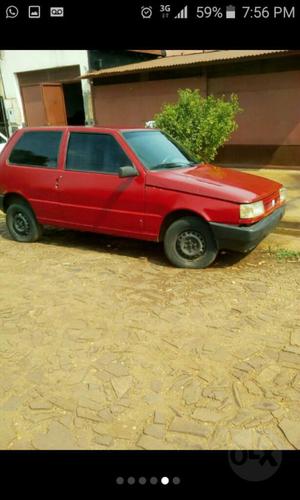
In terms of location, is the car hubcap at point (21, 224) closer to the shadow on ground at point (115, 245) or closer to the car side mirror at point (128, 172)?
the shadow on ground at point (115, 245)

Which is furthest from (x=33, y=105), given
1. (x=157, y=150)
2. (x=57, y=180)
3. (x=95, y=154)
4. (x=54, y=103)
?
(x=157, y=150)

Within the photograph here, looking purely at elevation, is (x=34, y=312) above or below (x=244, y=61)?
below

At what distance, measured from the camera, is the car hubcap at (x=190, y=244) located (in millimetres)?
5137

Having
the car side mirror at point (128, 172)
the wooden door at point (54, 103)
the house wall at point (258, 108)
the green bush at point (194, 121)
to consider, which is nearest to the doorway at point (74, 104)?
the wooden door at point (54, 103)

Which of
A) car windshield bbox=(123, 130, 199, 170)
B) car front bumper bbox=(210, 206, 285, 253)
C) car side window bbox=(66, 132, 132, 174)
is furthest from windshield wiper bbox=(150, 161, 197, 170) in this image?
car front bumper bbox=(210, 206, 285, 253)

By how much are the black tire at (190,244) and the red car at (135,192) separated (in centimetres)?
1

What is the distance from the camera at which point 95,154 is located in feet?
19.0

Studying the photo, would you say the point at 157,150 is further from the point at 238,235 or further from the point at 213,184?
the point at 238,235
